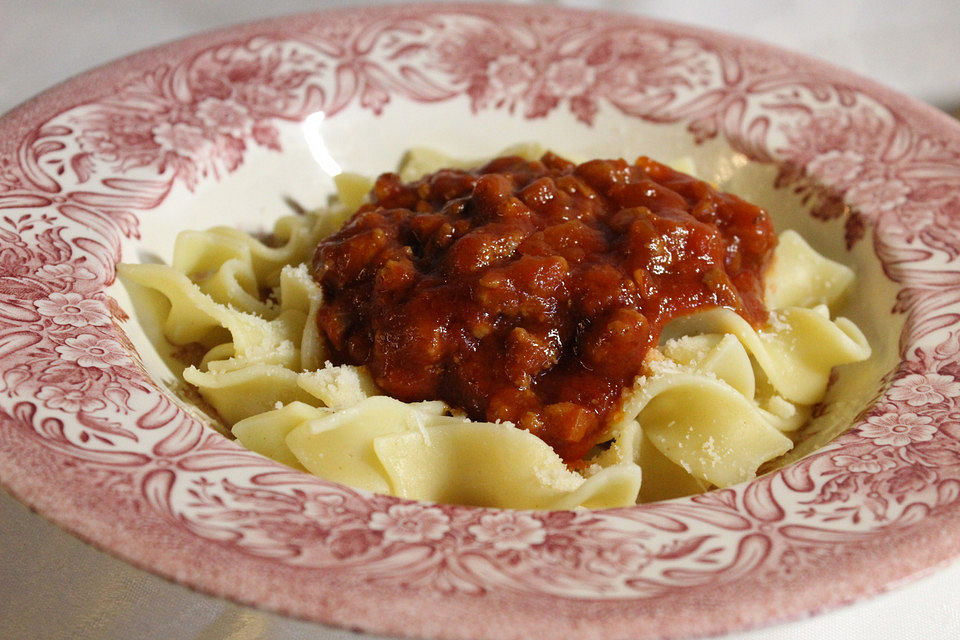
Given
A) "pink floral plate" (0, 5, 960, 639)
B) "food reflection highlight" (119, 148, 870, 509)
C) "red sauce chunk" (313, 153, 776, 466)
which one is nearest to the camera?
"pink floral plate" (0, 5, 960, 639)

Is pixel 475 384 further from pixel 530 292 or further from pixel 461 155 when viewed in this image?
pixel 461 155

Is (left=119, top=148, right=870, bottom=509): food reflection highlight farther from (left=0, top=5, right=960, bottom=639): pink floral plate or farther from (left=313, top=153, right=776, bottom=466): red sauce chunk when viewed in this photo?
(left=0, top=5, right=960, bottom=639): pink floral plate

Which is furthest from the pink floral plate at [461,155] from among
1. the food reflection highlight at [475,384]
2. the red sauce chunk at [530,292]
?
the red sauce chunk at [530,292]

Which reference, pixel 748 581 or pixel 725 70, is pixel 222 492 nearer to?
pixel 748 581

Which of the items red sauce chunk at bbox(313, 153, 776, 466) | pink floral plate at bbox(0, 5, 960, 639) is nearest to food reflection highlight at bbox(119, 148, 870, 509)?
red sauce chunk at bbox(313, 153, 776, 466)

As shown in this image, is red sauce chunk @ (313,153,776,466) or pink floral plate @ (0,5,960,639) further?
red sauce chunk @ (313,153,776,466)

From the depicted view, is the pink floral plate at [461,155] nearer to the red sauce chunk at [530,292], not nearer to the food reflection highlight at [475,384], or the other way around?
the food reflection highlight at [475,384]

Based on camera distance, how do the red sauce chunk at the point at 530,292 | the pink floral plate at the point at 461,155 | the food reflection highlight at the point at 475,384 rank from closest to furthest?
the pink floral plate at the point at 461,155 < the food reflection highlight at the point at 475,384 < the red sauce chunk at the point at 530,292
